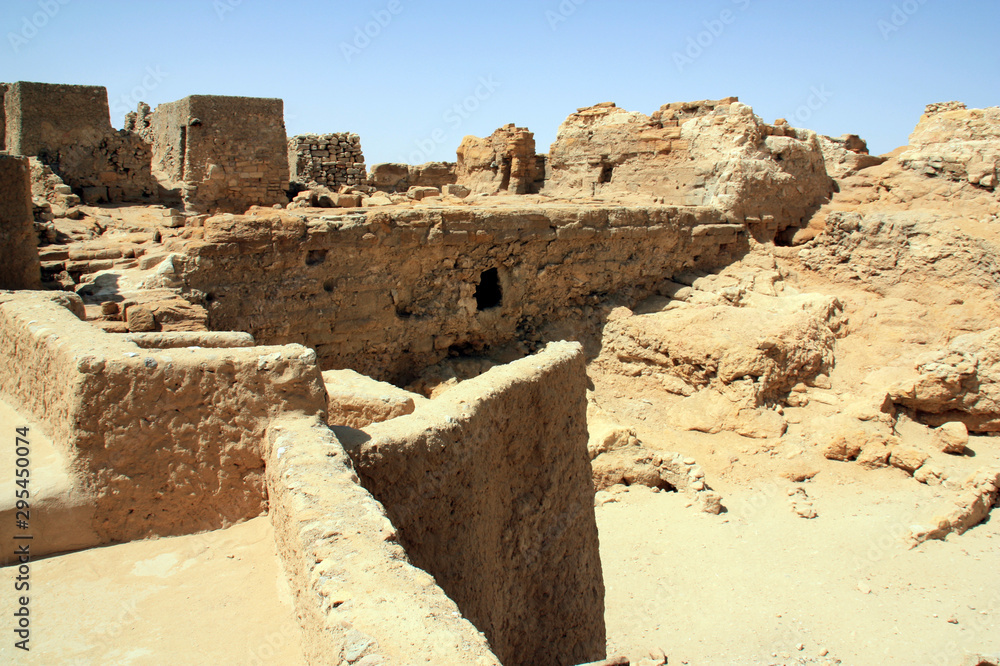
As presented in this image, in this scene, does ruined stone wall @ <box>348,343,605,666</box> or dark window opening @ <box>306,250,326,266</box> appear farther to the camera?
dark window opening @ <box>306,250,326,266</box>

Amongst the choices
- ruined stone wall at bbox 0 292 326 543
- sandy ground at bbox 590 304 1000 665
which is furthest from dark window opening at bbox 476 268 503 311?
ruined stone wall at bbox 0 292 326 543

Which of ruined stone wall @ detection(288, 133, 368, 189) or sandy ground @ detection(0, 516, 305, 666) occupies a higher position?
ruined stone wall @ detection(288, 133, 368, 189)

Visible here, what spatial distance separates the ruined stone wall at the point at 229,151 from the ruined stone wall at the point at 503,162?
10.4ft

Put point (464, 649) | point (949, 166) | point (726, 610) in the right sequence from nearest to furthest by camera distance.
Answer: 1. point (464, 649)
2. point (726, 610)
3. point (949, 166)

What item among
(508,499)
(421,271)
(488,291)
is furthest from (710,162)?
(508,499)

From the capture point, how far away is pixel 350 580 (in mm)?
1570

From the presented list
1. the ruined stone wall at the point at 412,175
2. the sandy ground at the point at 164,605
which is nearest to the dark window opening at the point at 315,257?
the sandy ground at the point at 164,605

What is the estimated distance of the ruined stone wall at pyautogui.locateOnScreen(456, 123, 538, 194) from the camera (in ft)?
36.5

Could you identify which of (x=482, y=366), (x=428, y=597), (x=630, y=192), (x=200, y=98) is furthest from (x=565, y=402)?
(x=200, y=98)

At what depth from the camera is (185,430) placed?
7.66 feet

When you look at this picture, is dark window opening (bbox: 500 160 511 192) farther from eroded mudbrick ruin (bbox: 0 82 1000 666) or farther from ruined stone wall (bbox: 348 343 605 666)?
ruined stone wall (bbox: 348 343 605 666)

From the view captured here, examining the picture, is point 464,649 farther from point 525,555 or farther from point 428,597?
point 525,555

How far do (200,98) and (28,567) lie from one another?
10064mm

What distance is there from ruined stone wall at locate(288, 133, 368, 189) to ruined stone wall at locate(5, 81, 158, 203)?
2457mm
